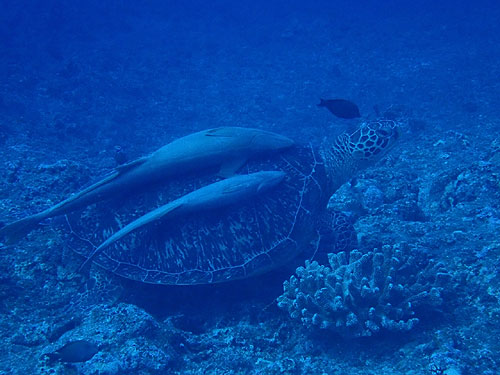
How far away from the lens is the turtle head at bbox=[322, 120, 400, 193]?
3.92 m

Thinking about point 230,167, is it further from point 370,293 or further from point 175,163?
point 370,293

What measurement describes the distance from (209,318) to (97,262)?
47.0 inches

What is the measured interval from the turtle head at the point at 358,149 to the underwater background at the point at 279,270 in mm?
781

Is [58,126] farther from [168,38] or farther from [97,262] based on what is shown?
[168,38]

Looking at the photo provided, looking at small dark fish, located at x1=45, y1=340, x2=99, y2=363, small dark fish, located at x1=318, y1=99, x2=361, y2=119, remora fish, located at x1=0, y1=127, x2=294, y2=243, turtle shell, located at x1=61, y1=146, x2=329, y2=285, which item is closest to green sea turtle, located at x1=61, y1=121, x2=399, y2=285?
turtle shell, located at x1=61, y1=146, x2=329, y2=285

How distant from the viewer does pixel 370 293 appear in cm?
261

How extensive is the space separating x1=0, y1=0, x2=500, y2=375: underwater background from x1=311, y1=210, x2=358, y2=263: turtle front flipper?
0.24 metres

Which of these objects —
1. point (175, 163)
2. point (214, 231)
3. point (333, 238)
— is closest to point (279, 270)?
point (333, 238)

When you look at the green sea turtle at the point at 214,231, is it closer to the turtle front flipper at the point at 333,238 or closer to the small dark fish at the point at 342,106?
the turtle front flipper at the point at 333,238

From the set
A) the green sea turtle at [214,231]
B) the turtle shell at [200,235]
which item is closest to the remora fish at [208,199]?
the green sea turtle at [214,231]

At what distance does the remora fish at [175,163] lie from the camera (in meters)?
3.11

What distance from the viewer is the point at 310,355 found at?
258 cm

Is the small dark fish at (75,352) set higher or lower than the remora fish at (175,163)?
lower

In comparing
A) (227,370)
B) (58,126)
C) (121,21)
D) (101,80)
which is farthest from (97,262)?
(121,21)
